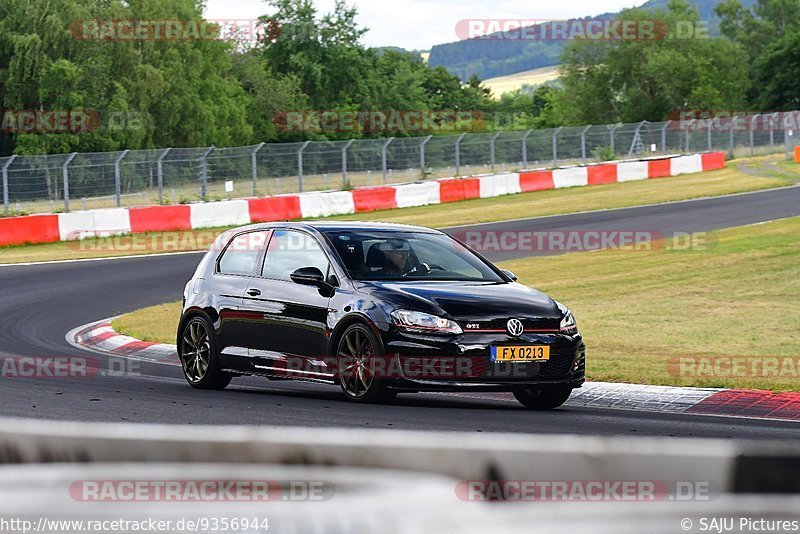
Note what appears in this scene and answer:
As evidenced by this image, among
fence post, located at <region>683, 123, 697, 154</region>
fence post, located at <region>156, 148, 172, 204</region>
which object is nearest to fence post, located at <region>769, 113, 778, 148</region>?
fence post, located at <region>683, 123, 697, 154</region>

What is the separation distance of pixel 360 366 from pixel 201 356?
2259mm

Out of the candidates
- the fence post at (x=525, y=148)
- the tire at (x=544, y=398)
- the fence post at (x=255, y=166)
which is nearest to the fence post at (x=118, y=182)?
the fence post at (x=255, y=166)

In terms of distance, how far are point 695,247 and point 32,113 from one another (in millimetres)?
49022

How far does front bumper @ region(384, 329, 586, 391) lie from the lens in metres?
9.54

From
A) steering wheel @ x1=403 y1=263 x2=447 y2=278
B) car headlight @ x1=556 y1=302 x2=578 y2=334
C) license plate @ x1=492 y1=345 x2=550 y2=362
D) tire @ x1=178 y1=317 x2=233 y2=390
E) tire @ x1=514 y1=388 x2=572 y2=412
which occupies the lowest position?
tire @ x1=514 y1=388 x2=572 y2=412

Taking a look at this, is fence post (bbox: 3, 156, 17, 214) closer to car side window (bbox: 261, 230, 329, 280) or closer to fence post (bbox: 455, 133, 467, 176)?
fence post (bbox: 455, 133, 467, 176)

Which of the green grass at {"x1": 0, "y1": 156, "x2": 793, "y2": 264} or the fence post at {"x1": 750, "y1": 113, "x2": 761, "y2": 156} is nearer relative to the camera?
the green grass at {"x1": 0, "y1": 156, "x2": 793, "y2": 264}

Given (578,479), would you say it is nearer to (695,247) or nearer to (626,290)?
(626,290)

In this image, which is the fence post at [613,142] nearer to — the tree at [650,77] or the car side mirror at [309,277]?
the car side mirror at [309,277]

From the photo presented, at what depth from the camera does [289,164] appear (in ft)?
125

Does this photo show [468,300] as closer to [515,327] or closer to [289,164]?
[515,327]

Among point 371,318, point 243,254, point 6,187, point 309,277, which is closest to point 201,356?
point 243,254

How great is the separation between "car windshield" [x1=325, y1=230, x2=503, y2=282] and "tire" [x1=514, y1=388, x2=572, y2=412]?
1.01m

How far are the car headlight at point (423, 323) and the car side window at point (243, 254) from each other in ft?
7.01
